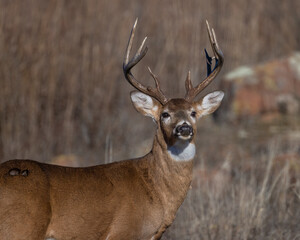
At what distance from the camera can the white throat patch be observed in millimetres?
5124

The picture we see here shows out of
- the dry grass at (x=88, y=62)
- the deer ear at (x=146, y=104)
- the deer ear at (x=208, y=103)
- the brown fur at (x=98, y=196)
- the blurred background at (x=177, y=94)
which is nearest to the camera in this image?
the brown fur at (x=98, y=196)

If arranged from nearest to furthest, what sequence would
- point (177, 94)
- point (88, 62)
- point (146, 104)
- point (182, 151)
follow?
point (182, 151) → point (146, 104) → point (88, 62) → point (177, 94)

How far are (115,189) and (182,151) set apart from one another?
1.96 feet

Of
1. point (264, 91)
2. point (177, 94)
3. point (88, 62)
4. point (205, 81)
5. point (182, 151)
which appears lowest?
point (177, 94)

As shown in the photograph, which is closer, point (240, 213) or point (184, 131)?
point (184, 131)

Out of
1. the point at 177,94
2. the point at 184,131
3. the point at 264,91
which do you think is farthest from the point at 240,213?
the point at 264,91

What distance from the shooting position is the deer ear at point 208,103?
5.54 metres

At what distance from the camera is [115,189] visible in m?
A: 4.90

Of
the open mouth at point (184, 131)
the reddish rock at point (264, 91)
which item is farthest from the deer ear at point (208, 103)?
the reddish rock at point (264, 91)

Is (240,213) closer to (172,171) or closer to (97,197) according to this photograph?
(172,171)

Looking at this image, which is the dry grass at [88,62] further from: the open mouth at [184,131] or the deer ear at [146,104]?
the open mouth at [184,131]

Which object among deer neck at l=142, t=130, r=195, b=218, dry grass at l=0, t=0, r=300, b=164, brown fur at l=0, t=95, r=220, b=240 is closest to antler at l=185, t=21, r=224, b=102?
brown fur at l=0, t=95, r=220, b=240

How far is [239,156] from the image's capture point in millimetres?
9781

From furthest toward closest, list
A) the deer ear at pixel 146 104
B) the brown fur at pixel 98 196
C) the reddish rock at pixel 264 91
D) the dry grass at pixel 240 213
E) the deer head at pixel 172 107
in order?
1. the reddish rock at pixel 264 91
2. the dry grass at pixel 240 213
3. the deer ear at pixel 146 104
4. the deer head at pixel 172 107
5. the brown fur at pixel 98 196
